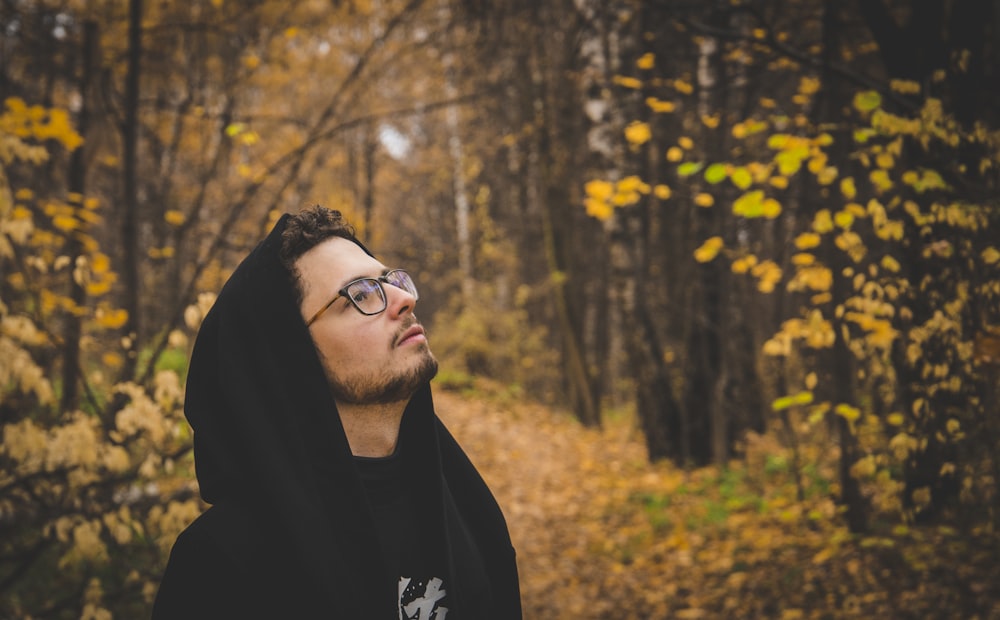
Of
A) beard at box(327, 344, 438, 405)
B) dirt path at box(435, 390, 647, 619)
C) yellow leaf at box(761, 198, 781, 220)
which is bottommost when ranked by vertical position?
dirt path at box(435, 390, 647, 619)

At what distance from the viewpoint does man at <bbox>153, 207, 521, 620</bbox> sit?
1.40 meters

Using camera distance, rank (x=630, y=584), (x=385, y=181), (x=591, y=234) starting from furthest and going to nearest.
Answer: (x=385, y=181)
(x=591, y=234)
(x=630, y=584)

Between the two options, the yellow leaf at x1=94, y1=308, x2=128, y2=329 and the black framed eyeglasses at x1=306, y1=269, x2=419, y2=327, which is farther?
the yellow leaf at x1=94, y1=308, x2=128, y2=329

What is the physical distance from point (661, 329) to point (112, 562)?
28.4 ft

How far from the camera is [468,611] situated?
170 centimetres

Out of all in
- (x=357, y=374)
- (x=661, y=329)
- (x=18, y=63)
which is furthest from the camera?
(x=661, y=329)

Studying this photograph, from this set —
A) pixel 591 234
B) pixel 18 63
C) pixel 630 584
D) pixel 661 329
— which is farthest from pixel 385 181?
pixel 630 584

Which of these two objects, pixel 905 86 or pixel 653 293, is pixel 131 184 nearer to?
pixel 905 86

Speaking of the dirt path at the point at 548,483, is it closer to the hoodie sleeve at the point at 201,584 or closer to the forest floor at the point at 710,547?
the forest floor at the point at 710,547

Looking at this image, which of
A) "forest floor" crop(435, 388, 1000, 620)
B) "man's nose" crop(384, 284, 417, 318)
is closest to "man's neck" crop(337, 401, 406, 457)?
"man's nose" crop(384, 284, 417, 318)

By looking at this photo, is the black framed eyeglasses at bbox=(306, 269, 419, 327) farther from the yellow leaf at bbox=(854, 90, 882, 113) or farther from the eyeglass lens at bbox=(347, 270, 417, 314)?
the yellow leaf at bbox=(854, 90, 882, 113)

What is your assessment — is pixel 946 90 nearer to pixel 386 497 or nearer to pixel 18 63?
pixel 386 497

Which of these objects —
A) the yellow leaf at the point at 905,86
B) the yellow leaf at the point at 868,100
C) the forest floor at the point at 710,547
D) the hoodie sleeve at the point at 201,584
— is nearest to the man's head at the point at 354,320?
the hoodie sleeve at the point at 201,584

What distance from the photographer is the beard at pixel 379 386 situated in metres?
1.63
